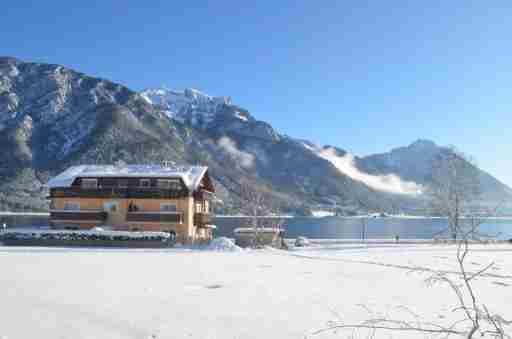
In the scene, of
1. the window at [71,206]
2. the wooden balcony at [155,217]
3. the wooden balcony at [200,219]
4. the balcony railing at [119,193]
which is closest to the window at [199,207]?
the wooden balcony at [200,219]

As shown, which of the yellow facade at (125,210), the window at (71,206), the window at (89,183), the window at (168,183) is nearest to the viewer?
the yellow facade at (125,210)

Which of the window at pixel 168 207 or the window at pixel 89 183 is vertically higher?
the window at pixel 89 183

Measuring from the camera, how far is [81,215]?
41.8 m

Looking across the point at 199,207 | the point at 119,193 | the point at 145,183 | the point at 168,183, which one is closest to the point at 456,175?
the point at 199,207

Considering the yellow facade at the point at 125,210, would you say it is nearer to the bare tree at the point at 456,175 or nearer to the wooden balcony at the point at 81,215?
the wooden balcony at the point at 81,215

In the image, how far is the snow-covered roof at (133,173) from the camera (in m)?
42.5

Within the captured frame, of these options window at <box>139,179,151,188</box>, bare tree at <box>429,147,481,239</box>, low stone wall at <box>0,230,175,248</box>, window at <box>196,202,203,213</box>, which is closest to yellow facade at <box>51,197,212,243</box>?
window at <box>139,179,151,188</box>

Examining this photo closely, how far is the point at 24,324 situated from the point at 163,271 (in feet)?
30.2

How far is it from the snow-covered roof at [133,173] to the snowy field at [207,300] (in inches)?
951

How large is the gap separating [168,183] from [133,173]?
3789mm

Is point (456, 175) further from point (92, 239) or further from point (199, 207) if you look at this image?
point (92, 239)

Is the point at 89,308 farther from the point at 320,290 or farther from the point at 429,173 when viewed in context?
the point at 429,173

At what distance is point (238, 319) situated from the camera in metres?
9.30

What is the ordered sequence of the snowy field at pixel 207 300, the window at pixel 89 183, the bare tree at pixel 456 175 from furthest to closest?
the window at pixel 89 183 < the bare tree at pixel 456 175 < the snowy field at pixel 207 300
